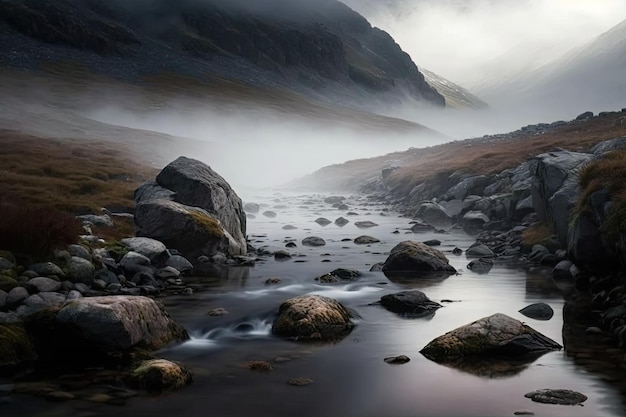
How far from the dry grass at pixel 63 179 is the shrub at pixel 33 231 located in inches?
227

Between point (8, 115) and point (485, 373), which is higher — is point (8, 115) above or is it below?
above

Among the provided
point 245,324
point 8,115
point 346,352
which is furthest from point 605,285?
point 8,115

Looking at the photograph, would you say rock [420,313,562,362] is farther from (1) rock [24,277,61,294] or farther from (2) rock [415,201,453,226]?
(2) rock [415,201,453,226]

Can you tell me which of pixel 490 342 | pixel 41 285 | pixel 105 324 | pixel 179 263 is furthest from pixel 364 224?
pixel 105 324

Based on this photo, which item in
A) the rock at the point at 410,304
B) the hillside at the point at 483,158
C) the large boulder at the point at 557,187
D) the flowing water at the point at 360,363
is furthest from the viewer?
the hillside at the point at 483,158

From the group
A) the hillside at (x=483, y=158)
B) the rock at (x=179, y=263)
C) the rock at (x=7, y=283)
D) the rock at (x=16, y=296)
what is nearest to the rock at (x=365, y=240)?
the rock at (x=179, y=263)

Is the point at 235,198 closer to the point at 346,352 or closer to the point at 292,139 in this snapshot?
the point at 346,352

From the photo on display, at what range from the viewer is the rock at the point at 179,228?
26422 mm

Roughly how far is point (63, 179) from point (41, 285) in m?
29.3

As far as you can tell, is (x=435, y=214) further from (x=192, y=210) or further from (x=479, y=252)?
(x=192, y=210)

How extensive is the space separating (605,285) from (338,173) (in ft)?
326

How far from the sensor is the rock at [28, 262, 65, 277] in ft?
55.8

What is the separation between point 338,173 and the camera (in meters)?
117

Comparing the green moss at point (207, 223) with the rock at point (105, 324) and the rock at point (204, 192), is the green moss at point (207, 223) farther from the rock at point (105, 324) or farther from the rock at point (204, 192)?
the rock at point (105, 324)
